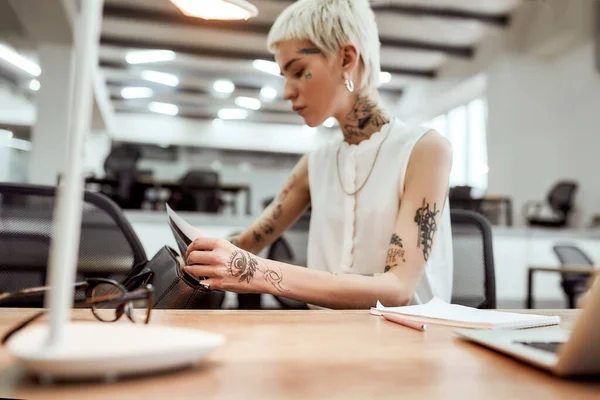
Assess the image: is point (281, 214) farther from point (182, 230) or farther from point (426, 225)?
point (182, 230)

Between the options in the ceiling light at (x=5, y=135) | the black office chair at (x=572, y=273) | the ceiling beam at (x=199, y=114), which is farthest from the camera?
the ceiling beam at (x=199, y=114)

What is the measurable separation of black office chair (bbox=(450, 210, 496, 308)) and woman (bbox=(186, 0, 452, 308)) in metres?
0.13

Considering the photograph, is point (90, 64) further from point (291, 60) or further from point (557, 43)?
point (557, 43)

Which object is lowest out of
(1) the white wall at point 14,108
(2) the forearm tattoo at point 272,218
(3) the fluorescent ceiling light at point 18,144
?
(2) the forearm tattoo at point 272,218

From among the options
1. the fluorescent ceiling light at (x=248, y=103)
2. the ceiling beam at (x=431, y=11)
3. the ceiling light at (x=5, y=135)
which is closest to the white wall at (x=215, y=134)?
the fluorescent ceiling light at (x=248, y=103)

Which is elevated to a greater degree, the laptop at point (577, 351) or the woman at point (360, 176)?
the woman at point (360, 176)

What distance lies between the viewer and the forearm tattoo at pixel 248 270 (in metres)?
0.88

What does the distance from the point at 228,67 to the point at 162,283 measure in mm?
9646

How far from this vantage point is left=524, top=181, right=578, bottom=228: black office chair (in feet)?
24.2

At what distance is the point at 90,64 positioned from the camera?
40 centimetres

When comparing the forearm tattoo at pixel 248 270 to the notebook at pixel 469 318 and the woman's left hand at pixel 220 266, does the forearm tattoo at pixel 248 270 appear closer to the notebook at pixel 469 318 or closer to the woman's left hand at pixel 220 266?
the woman's left hand at pixel 220 266

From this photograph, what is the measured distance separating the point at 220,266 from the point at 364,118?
684mm

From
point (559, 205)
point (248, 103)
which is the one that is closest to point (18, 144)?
point (248, 103)

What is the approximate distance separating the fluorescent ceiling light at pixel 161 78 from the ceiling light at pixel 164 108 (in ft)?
7.26
